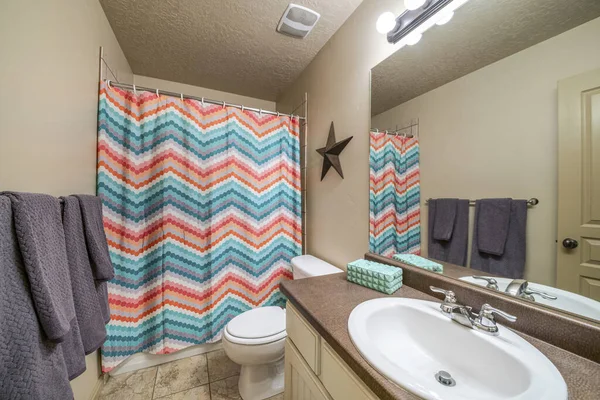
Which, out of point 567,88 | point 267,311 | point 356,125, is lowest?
point 267,311

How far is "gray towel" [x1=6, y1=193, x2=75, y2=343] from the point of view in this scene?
0.58 m

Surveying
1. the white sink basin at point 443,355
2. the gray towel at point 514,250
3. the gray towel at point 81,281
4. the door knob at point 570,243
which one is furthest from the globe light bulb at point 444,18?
the gray towel at point 81,281

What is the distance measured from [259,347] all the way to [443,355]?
93 cm

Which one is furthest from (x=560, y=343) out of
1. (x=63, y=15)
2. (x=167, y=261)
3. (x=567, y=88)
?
(x=63, y=15)

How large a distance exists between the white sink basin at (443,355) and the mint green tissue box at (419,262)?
187 mm

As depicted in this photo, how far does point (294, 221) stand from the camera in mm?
1931

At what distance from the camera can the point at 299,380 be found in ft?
2.84

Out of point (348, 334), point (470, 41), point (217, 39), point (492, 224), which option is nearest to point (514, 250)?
point (492, 224)

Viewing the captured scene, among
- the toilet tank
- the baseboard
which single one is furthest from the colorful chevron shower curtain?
the toilet tank

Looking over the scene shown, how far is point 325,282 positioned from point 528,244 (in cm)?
73

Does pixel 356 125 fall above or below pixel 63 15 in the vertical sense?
below

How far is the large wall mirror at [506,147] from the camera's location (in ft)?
1.95

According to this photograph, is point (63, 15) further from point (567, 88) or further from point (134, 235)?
point (567, 88)

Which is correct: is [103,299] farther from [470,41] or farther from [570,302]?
[470,41]
